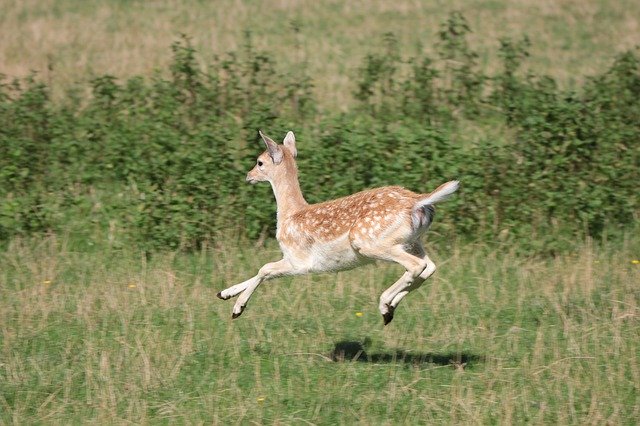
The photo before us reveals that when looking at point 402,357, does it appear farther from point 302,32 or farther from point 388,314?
point 302,32

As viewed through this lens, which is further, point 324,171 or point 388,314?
point 324,171

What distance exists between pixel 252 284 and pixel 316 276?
1896mm

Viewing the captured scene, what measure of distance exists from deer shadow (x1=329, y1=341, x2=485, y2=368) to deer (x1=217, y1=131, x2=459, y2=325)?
1.47 feet

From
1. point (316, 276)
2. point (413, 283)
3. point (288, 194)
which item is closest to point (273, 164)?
point (288, 194)

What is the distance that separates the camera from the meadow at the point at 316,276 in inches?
269

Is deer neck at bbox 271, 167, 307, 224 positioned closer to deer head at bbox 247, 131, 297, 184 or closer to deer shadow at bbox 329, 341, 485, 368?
deer head at bbox 247, 131, 297, 184

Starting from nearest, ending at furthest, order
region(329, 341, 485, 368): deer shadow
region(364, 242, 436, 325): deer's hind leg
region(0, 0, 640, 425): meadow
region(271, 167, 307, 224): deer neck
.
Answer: region(0, 0, 640, 425): meadow, region(364, 242, 436, 325): deer's hind leg, region(329, 341, 485, 368): deer shadow, region(271, 167, 307, 224): deer neck

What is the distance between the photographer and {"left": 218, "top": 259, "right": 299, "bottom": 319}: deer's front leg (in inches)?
294

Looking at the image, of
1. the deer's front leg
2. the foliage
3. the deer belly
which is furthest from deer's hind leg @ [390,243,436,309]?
the foliage

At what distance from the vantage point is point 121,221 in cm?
1034

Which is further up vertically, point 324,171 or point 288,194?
point 324,171

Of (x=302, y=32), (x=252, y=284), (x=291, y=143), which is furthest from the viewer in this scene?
(x=302, y=32)

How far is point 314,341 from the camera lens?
7.84m

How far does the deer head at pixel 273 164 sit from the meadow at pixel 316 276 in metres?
1.02
